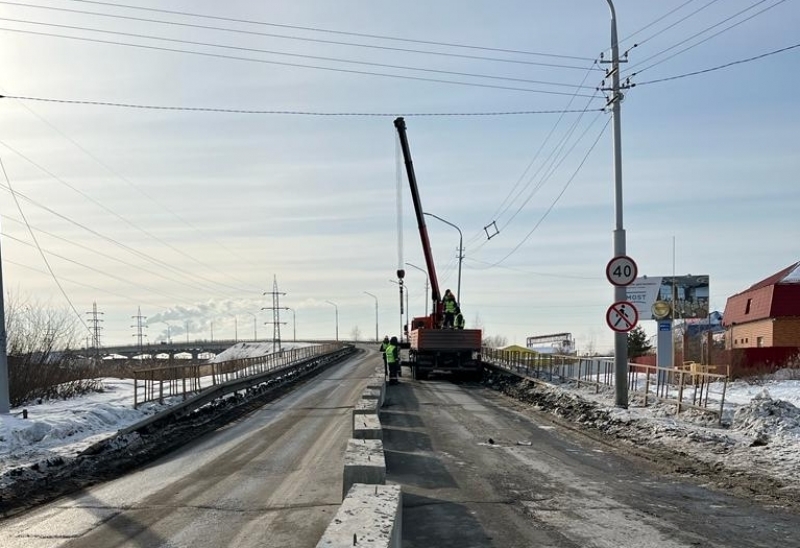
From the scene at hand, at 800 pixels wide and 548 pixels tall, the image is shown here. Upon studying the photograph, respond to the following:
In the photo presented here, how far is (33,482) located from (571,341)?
54.1m

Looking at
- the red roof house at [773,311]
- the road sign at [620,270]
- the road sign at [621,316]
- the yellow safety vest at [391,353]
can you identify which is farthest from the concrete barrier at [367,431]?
the red roof house at [773,311]

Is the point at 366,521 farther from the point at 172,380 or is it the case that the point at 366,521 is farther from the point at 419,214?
the point at 419,214

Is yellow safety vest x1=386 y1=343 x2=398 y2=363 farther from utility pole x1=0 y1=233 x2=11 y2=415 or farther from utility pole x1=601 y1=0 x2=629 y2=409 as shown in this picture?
utility pole x1=0 y1=233 x2=11 y2=415

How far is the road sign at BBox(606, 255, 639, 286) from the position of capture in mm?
16422

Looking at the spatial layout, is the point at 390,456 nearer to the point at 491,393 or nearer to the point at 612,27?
the point at 612,27

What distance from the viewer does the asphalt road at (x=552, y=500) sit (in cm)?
678

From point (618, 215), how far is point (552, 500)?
10219 mm

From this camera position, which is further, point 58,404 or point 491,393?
point 491,393

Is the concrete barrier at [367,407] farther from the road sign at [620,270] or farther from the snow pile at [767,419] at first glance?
the snow pile at [767,419]

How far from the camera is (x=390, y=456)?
37.6ft

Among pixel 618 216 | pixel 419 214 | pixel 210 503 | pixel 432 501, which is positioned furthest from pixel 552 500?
pixel 419 214

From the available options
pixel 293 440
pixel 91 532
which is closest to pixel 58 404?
pixel 293 440

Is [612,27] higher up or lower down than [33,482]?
higher up

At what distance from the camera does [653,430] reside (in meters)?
13.2
